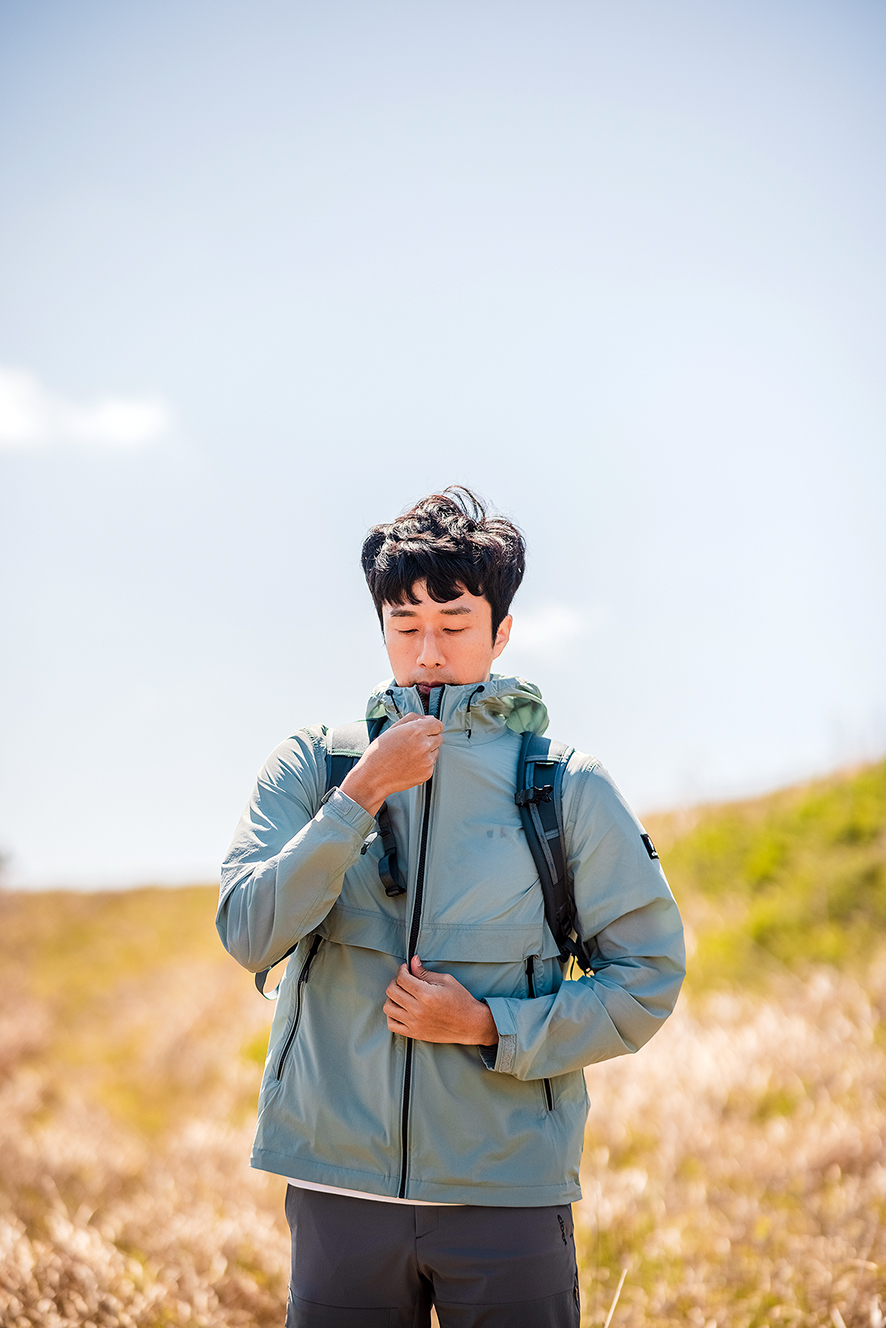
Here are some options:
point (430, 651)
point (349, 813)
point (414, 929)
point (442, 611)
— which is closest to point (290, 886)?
point (349, 813)

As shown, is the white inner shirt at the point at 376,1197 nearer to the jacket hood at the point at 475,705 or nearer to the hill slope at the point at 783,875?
the jacket hood at the point at 475,705

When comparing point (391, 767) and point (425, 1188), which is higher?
point (391, 767)

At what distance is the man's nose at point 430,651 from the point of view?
7.80ft

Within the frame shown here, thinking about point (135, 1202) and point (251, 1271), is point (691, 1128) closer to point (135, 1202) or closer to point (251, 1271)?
point (251, 1271)

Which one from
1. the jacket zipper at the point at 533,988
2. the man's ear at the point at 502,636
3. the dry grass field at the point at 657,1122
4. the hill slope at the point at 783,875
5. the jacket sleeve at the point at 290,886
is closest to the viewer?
the jacket sleeve at the point at 290,886

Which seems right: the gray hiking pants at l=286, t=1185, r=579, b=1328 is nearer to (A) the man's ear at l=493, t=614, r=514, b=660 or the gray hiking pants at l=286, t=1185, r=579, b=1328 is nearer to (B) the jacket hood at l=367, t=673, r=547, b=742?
(B) the jacket hood at l=367, t=673, r=547, b=742

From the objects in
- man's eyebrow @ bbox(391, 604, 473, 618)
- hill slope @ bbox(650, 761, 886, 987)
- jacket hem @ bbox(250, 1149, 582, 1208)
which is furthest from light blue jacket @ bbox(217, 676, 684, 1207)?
hill slope @ bbox(650, 761, 886, 987)

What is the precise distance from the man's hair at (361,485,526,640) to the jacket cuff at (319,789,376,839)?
0.60m

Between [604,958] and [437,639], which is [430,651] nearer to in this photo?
[437,639]

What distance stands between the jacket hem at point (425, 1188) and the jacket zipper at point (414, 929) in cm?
4

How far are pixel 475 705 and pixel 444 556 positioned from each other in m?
0.40

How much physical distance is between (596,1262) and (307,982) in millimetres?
3662

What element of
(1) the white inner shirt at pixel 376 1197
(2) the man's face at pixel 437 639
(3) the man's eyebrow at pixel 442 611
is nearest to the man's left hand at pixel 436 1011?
(1) the white inner shirt at pixel 376 1197

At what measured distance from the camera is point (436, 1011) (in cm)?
202
